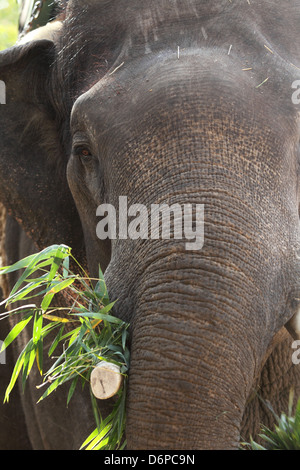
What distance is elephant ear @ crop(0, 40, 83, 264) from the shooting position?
400 centimetres

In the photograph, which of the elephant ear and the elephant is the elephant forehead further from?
the elephant ear

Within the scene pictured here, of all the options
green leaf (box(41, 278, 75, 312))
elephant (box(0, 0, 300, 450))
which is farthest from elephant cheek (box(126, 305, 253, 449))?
green leaf (box(41, 278, 75, 312))

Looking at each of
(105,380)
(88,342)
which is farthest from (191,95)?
(105,380)

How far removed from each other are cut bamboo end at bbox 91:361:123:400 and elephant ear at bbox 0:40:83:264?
147cm

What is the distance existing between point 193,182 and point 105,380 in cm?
71

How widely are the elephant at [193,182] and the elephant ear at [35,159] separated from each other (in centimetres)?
8

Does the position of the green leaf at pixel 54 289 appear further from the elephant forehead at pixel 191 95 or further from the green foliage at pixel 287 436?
the green foliage at pixel 287 436

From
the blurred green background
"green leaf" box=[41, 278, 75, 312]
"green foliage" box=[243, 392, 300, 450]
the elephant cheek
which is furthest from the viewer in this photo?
the blurred green background

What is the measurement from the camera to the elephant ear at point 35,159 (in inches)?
158

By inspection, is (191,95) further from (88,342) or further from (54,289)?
(88,342)

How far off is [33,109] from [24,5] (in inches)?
49.8

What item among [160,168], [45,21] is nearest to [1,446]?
[45,21]

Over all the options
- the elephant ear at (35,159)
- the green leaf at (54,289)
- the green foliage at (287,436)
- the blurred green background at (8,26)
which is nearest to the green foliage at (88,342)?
the green leaf at (54,289)

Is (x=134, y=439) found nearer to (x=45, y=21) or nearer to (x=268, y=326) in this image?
(x=268, y=326)
